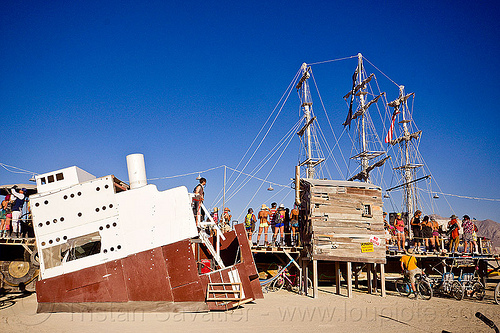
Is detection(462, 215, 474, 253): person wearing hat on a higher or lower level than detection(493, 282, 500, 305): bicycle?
higher

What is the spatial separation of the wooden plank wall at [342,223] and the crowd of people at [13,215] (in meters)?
14.6

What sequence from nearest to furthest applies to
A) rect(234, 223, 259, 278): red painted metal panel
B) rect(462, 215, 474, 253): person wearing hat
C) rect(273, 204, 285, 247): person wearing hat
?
1. rect(234, 223, 259, 278): red painted metal panel
2. rect(273, 204, 285, 247): person wearing hat
3. rect(462, 215, 474, 253): person wearing hat

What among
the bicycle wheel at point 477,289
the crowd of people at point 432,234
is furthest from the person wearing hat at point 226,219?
the bicycle wheel at point 477,289

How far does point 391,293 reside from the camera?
19.2 m

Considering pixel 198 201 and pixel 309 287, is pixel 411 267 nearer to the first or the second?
pixel 309 287

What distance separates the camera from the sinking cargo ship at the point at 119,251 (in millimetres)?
12742

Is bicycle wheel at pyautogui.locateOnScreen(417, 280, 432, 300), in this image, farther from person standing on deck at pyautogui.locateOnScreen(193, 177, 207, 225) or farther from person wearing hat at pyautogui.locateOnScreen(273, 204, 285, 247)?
Result: person standing on deck at pyautogui.locateOnScreen(193, 177, 207, 225)

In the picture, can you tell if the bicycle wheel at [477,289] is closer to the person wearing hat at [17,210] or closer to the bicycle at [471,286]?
the bicycle at [471,286]

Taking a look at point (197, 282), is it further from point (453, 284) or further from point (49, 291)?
point (453, 284)

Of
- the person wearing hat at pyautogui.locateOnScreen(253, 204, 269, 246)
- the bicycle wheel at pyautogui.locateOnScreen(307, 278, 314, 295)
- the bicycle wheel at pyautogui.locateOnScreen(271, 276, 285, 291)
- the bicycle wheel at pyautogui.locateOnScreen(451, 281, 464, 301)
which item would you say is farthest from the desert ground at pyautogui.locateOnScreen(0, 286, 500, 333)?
the person wearing hat at pyautogui.locateOnScreen(253, 204, 269, 246)

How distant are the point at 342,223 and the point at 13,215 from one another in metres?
16.5

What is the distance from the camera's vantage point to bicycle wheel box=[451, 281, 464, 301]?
16.8 m

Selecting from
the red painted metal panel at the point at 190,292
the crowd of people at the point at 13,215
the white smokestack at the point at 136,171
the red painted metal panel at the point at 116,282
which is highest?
the white smokestack at the point at 136,171

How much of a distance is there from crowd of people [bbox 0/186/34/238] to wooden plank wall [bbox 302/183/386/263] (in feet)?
47.8
